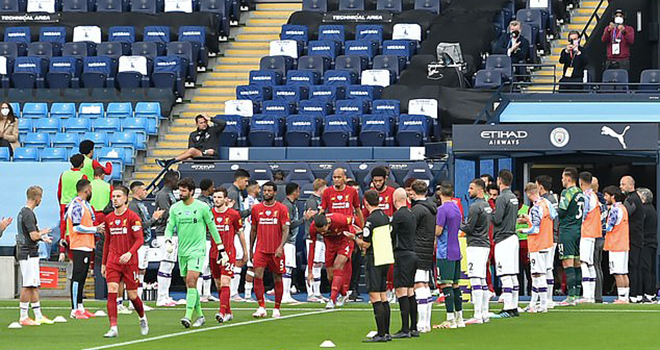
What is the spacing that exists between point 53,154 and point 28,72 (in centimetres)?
413

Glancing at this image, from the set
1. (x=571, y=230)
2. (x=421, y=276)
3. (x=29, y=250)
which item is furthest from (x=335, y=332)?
(x=571, y=230)

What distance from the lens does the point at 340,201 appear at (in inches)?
895

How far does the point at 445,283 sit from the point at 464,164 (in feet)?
28.0

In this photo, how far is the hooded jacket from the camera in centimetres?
1811

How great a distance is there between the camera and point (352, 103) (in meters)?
31.9

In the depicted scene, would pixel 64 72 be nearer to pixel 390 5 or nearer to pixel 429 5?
pixel 390 5

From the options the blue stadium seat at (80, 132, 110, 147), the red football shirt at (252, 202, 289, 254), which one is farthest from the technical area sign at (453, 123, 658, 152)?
the blue stadium seat at (80, 132, 110, 147)

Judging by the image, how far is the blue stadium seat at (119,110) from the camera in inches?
1307

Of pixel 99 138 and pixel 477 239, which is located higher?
pixel 99 138

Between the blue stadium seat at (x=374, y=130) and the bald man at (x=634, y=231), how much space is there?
7.26m

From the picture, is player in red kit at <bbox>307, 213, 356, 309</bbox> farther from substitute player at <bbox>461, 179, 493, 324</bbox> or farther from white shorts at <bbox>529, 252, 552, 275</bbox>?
substitute player at <bbox>461, 179, 493, 324</bbox>

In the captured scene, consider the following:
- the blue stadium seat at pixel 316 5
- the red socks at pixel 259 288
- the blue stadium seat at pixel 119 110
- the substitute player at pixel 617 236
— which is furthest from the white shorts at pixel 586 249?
the blue stadium seat at pixel 316 5

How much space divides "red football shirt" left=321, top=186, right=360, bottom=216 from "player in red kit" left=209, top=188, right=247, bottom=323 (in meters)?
1.67

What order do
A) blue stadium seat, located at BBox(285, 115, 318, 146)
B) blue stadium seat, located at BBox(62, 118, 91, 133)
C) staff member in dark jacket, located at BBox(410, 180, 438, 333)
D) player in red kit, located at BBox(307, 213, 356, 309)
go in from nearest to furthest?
1. staff member in dark jacket, located at BBox(410, 180, 438, 333)
2. player in red kit, located at BBox(307, 213, 356, 309)
3. blue stadium seat, located at BBox(285, 115, 318, 146)
4. blue stadium seat, located at BBox(62, 118, 91, 133)
